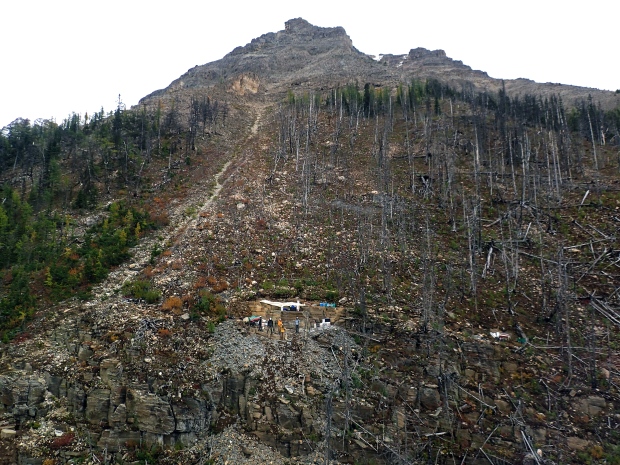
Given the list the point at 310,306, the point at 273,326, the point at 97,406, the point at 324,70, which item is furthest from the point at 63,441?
the point at 324,70

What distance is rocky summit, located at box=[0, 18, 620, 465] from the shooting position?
14.8 meters

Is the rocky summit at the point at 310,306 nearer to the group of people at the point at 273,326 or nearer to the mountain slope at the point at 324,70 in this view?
the group of people at the point at 273,326

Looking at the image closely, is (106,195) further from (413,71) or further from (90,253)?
(413,71)

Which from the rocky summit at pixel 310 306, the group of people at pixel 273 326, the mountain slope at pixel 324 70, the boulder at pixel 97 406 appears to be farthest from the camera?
the mountain slope at pixel 324 70

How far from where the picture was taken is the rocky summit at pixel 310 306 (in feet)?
48.5

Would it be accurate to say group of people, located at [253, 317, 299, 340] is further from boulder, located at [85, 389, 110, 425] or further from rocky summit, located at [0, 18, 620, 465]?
boulder, located at [85, 389, 110, 425]

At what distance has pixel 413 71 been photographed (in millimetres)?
97688

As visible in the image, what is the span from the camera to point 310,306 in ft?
65.2

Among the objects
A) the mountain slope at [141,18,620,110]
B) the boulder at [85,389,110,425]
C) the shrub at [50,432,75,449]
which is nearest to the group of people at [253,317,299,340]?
the boulder at [85,389,110,425]

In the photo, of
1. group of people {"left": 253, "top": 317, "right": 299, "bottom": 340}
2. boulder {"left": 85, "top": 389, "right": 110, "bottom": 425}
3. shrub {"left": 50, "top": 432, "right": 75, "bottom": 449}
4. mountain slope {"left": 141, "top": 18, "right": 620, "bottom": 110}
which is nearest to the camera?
shrub {"left": 50, "top": 432, "right": 75, "bottom": 449}

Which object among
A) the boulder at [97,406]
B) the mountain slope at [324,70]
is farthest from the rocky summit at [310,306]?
the mountain slope at [324,70]

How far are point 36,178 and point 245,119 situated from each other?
3095 centimetres

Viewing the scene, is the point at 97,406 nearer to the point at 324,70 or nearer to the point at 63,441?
the point at 63,441

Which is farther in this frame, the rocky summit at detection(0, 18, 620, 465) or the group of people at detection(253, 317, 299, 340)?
the group of people at detection(253, 317, 299, 340)
